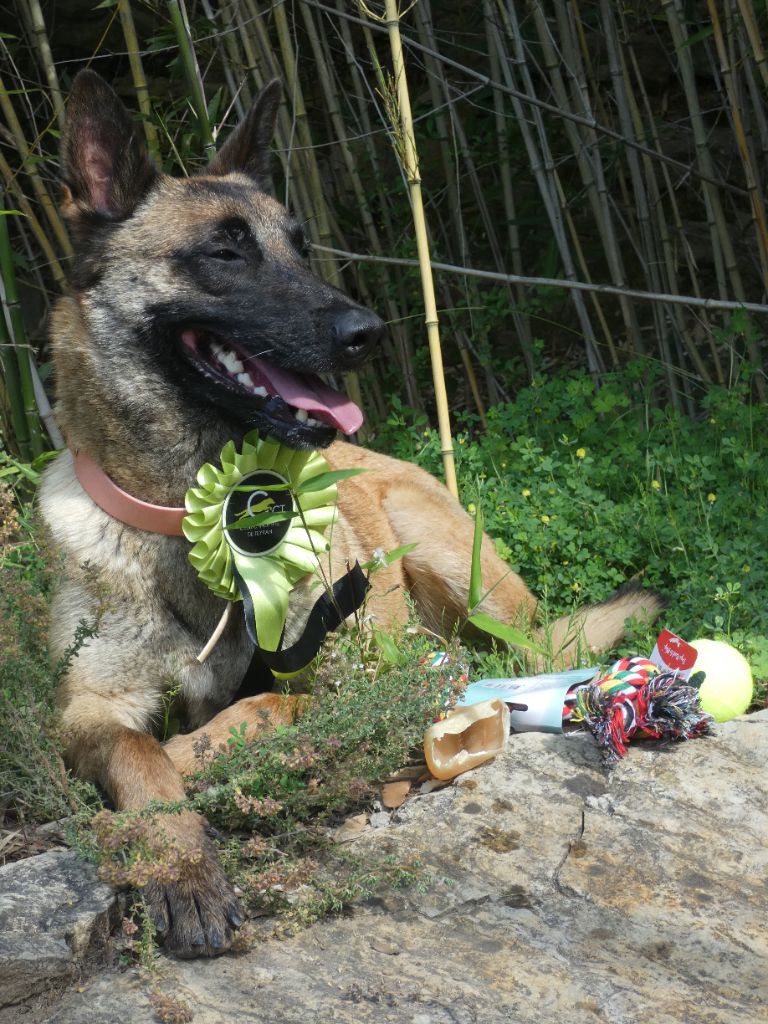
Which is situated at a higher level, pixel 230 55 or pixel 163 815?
pixel 230 55

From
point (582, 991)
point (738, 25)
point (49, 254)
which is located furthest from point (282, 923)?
point (738, 25)

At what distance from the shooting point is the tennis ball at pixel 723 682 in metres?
3.05

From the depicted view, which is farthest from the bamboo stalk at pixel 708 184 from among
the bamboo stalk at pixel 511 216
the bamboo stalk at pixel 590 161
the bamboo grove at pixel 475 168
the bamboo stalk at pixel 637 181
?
the bamboo stalk at pixel 511 216

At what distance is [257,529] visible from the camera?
300 cm

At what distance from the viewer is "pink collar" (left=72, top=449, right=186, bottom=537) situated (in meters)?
2.97

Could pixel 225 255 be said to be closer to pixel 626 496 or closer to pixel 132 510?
pixel 132 510

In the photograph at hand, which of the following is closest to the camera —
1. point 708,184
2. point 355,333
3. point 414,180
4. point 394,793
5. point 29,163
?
point 394,793

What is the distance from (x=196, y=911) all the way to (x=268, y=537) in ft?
3.77

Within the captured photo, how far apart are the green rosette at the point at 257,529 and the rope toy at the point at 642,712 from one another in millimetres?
854

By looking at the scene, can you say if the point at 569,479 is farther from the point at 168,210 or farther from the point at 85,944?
the point at 85,944

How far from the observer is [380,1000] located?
1.94m

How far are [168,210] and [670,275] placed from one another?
3.12m

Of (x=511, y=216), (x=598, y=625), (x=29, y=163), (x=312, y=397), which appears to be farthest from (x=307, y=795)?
(x=511, y=216)

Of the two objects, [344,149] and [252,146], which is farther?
[344,149]
